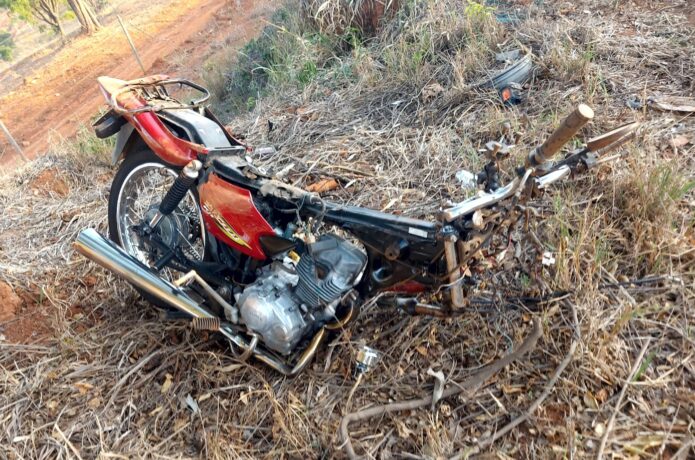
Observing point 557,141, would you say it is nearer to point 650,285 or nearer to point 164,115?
point 650,285

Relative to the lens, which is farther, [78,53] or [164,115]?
[78,53]

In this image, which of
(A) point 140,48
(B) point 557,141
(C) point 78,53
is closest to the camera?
(B) point 557,141

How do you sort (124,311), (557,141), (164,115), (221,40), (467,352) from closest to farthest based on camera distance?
(557,141), (467,352), (164,115), (124,311), (221,40)

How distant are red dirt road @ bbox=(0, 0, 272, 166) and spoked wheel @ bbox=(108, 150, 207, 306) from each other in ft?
35.6

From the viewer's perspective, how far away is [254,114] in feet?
17.0

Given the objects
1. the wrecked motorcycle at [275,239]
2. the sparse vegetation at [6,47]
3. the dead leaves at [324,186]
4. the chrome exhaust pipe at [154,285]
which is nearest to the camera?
the wrecked motorcycle at [275,239]

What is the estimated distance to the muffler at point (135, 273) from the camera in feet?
7.53

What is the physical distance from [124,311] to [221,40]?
1345 cm

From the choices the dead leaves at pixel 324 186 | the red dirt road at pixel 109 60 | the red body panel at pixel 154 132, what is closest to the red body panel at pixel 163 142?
the red body panel at pixel 154 132

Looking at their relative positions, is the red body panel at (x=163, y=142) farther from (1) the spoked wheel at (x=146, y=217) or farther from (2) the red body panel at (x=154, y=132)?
(1) the spoked wheel at (x=146, y=217)

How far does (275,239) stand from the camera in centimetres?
213

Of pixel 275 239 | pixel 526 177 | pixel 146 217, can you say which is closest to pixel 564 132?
pixel 526 177

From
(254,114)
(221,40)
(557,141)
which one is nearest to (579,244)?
(557,141)

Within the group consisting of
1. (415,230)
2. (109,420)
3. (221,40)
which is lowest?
(221,40)
